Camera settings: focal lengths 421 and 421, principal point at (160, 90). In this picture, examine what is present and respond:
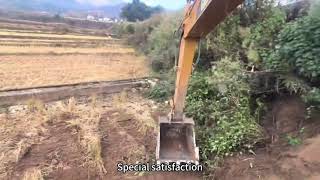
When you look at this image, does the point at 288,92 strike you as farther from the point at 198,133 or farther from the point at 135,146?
the point at 135,146

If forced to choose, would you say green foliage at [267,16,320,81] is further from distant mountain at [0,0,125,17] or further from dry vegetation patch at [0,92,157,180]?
distant mountain at [0,0,125,17]

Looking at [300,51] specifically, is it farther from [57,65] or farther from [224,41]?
[57,65]

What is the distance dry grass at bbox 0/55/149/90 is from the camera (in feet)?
35.4

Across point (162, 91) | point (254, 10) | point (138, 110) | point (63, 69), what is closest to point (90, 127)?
point (138, 110)

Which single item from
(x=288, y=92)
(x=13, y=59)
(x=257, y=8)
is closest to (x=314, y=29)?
(x=288, y=92)

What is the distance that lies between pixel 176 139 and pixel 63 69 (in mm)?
8029

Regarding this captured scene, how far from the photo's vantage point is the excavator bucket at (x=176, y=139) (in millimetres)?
5461

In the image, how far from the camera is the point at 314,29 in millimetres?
5988

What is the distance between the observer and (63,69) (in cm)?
1293

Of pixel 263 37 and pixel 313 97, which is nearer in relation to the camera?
pixel 313 97

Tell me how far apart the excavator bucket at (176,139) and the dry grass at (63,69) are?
5333mm

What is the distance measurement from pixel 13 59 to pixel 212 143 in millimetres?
10416

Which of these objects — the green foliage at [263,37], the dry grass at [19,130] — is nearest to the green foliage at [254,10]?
the green foliage at [263,37]

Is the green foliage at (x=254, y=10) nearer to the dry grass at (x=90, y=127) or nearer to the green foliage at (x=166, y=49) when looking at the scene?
the green foliage at (x=166, y=49)
